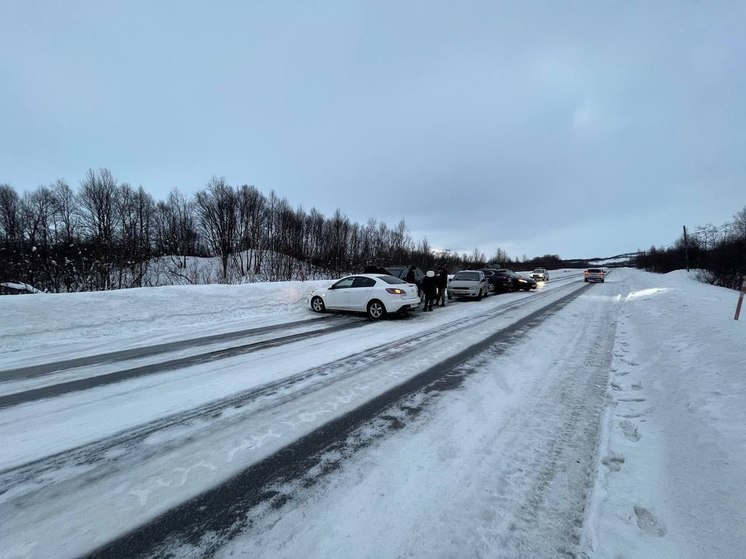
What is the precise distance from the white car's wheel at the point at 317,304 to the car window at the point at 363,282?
1.76 metres

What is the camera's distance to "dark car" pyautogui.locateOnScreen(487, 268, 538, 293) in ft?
75.4

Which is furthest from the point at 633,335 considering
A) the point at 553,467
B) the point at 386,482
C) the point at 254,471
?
the point at 254,471

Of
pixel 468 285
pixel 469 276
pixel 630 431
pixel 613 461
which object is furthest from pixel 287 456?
pixel 469 276

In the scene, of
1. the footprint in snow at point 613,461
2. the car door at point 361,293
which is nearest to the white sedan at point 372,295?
the car door at point 361,293

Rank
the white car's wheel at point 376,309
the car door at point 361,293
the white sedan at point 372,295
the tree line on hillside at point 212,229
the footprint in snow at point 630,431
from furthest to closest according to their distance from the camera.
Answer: the tree line on hillside at point 212,229, the car door at point 361,293, the white car's wheel at point 376,309, the white sedan at point 372,295, the footprint in snow at point 630,431

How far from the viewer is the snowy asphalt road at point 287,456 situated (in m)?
2.24

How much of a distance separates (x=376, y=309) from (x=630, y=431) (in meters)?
8.65

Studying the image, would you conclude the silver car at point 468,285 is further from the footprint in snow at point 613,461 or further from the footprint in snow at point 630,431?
the footprint in snow at point 613,461

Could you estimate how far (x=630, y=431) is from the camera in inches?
145

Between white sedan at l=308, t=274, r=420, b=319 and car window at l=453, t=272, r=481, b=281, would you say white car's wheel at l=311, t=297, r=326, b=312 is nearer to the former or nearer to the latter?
white sedan at l=308, t=274, r=420, b=319

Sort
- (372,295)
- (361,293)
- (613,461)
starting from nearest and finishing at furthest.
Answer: (613,461) → (372,295) → (361,293)

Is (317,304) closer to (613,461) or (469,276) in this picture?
(469,276)

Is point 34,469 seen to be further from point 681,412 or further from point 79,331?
point 79,331

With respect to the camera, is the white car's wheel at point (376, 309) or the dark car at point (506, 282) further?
the dark car at point (506, 282)
